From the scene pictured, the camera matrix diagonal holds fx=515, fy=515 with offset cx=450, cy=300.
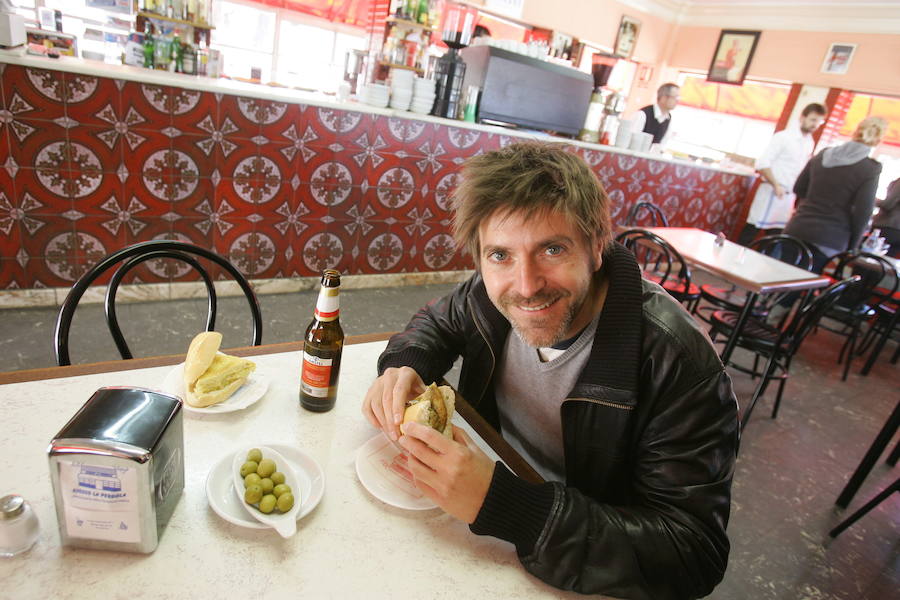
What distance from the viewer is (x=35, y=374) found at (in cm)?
107

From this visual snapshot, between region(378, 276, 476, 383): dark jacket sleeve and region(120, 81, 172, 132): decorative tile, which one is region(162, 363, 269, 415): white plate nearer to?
region(378, 276, 476, 383): dark jacket sleeve

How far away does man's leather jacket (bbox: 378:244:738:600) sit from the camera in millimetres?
841

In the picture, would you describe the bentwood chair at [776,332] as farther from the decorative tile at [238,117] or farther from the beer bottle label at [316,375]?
the decorative tile at [238,117]

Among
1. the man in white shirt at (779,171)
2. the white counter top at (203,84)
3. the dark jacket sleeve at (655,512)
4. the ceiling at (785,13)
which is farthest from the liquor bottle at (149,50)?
the ceiling at (785,13)

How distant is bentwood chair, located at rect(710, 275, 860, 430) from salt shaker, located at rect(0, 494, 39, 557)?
3106 mm

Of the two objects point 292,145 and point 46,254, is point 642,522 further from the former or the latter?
point 46,254

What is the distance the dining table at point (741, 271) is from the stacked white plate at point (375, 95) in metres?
2.18

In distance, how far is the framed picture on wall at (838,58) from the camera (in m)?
6.78

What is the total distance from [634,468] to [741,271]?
248 centimetres

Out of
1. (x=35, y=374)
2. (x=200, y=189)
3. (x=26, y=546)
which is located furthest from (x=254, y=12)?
(x=26, y=546)

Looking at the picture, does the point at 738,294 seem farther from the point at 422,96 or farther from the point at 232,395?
the point at 232,395

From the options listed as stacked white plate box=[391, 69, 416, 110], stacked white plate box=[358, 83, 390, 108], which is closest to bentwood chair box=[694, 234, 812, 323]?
stacked white plate box=[391, 69, 416, 110]

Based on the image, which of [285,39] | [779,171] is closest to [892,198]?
[779,171]

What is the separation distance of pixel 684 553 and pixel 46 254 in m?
3.34
